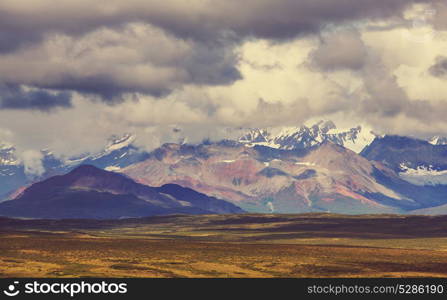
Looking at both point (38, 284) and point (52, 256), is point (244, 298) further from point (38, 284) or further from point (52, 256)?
point (52, 256)

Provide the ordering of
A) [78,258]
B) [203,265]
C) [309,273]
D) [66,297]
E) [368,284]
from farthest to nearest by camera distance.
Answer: [78,258] → [203,265] → [309,273] → [368,284] → [66,297]

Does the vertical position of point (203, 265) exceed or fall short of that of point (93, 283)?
it exceeds it

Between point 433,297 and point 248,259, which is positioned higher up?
point 248,259

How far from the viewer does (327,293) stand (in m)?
85.4

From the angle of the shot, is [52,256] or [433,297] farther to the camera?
[52,256]

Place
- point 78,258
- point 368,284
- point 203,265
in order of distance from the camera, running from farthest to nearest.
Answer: point 78,258, point 203,265, point 368,284

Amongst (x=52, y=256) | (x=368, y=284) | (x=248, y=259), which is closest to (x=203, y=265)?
(x=248, y=259)

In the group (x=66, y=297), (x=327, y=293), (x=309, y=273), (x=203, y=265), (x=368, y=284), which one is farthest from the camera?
(x=203, y=265)

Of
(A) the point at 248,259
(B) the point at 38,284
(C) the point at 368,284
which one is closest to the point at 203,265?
(A) the point at 248,259

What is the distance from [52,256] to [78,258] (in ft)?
27.3

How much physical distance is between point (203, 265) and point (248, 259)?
2107 centimetres

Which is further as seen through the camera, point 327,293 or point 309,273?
point 309,273

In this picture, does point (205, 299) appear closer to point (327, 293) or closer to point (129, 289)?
point (129, 289)

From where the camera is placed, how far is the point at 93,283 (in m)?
85.6
